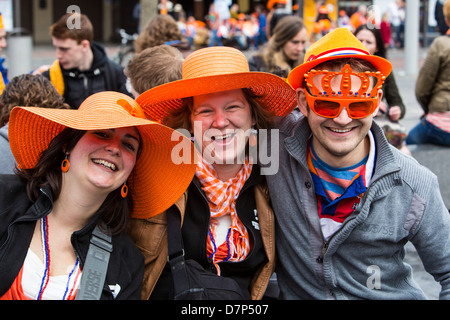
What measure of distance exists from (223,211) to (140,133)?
22.6 inches

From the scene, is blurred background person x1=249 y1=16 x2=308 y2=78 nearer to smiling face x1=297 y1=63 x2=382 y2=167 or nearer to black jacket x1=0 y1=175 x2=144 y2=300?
smiling face x1=297 y1=63 x2=382 y2=167

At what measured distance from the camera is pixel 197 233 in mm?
2816

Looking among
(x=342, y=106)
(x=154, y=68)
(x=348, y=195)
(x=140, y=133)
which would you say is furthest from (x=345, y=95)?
(x=154, y=68)

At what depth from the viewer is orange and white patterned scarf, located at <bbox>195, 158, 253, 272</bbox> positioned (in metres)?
2.84

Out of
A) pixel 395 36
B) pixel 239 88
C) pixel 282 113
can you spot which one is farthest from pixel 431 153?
pixel 395 36

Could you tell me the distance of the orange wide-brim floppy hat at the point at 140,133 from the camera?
2.50 metres

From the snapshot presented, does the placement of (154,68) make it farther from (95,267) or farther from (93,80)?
(93,80)

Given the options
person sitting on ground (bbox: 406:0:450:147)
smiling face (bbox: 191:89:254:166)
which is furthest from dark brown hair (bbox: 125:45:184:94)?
person sitting on ground (bbox: 406:0:450:147)

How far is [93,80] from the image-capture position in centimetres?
597

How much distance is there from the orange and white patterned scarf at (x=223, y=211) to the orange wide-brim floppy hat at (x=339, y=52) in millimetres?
663
